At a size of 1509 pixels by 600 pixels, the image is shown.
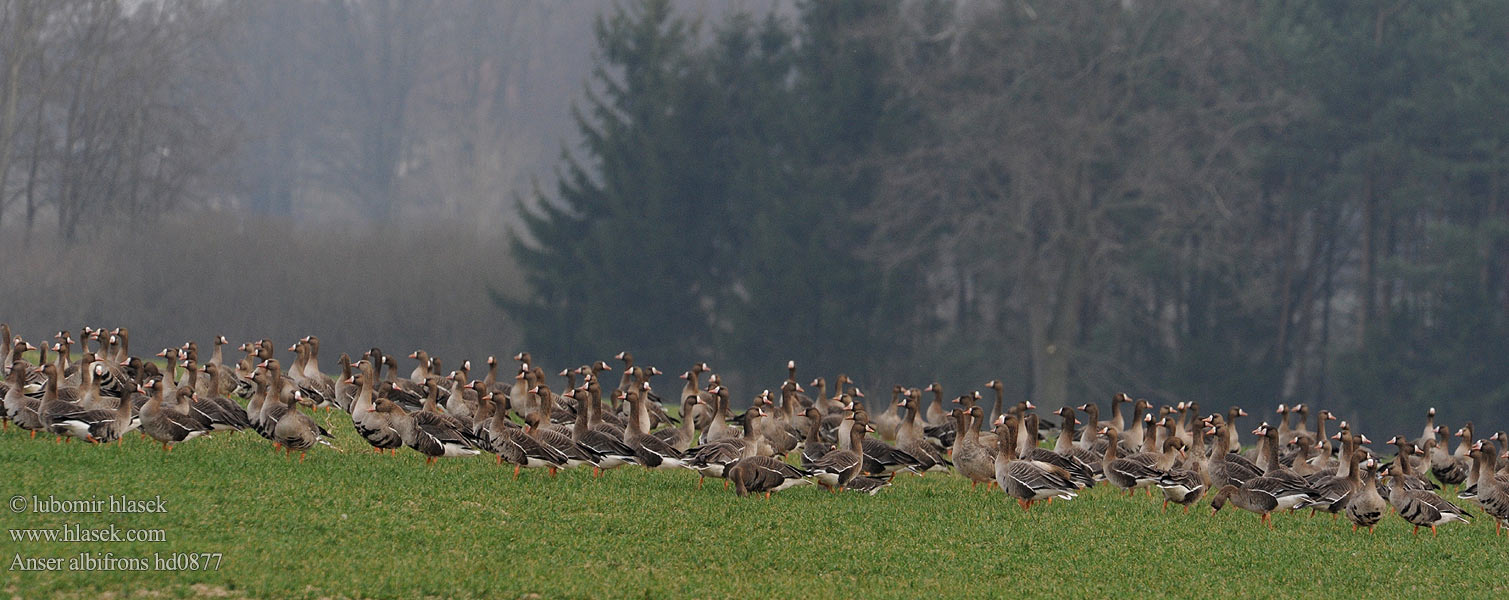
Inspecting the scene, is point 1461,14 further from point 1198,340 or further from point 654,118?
point 654,118

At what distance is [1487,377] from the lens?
51.8m

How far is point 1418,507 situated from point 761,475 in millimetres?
8119

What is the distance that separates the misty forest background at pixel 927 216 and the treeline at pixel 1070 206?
0.15m

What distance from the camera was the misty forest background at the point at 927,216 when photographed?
5181cm

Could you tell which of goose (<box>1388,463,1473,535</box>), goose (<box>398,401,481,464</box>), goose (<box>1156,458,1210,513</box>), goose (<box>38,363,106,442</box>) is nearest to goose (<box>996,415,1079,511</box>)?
goose (<box>1156,458,1210,513</box>)

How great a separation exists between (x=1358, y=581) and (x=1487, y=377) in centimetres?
3987

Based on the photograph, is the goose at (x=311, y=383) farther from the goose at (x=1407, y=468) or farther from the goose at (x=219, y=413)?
the goose at (x=1407, y=468)

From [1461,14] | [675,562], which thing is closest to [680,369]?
[1461,14]

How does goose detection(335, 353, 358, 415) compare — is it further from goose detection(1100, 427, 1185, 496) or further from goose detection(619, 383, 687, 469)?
goose detection(1100, 427, 1185, 496)

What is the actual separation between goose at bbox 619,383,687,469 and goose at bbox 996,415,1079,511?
408 cm

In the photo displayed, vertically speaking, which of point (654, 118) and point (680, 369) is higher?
point (654, 118)

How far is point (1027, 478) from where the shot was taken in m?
19.3

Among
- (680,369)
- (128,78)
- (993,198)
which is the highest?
(128,78)

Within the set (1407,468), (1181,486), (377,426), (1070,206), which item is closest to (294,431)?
(377,426)
